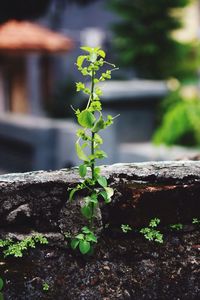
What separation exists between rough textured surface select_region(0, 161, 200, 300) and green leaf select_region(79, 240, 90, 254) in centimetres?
6

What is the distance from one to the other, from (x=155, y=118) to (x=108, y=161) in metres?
0.99

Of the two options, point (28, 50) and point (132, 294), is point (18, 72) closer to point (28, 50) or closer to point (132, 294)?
point (28, 50)

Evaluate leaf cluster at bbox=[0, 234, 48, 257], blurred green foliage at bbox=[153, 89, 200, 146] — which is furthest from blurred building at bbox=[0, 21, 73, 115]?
leaf cluster at bbox=[0, 234, 48, 257]

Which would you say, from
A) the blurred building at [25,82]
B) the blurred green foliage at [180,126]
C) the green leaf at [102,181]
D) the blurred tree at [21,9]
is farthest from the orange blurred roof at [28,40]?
the green leaf at [102,181]

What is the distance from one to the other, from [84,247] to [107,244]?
115mm

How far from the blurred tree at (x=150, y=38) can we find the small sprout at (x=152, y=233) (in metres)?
10.5

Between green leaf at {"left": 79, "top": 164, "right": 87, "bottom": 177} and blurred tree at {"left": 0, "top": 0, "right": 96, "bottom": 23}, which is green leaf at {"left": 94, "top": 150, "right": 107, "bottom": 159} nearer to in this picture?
green leaf at {"left": 79, "top": 164, "right": 87, "bottom": 177}

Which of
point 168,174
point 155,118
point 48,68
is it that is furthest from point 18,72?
point 168,174

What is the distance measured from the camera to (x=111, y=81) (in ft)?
45.5

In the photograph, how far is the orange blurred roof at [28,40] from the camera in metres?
13.3

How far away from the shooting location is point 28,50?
1364 cm

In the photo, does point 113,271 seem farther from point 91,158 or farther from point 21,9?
point 21,9

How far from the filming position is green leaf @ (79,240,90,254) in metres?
2.10

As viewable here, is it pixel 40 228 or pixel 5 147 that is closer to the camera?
→ pixel 40 228
